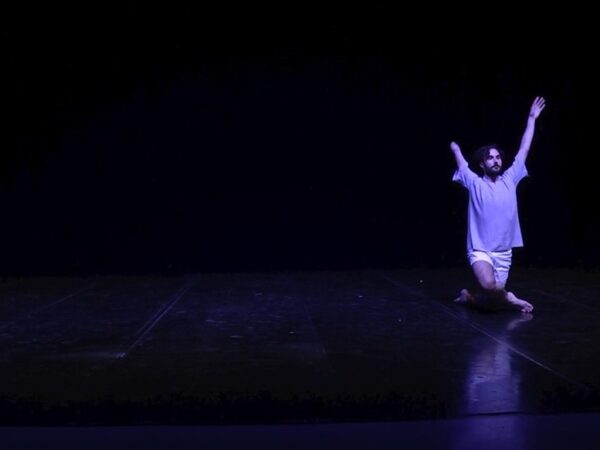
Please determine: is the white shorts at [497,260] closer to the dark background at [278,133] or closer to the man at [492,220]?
the man at [492,220]

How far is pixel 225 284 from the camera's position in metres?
7.08

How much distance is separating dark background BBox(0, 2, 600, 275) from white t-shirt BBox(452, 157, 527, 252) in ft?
9.47

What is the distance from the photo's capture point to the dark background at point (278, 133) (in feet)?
25.2

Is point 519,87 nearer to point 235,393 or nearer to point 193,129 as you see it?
point 193,129

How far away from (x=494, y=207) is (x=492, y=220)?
8 centimetres

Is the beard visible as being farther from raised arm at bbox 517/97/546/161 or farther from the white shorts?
the white shorts

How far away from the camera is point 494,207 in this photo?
510 cm

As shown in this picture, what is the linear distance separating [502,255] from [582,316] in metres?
0.61

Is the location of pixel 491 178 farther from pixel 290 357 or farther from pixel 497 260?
pixel 290 357

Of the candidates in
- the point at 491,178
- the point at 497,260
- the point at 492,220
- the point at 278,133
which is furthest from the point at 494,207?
the point at 278,133

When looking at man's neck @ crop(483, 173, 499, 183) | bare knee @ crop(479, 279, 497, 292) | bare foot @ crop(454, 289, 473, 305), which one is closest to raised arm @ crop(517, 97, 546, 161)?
man's neck @ crop(483, 173, 499, 183)

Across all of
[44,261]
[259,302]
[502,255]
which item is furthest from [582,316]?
[44,261]

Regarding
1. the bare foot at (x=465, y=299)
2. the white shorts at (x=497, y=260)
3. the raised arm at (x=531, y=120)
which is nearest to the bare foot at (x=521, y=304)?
the white shorts at (x=497, y=260)

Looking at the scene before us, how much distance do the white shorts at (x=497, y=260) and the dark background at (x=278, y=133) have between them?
2924mm
